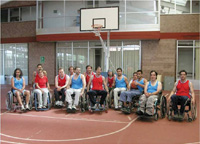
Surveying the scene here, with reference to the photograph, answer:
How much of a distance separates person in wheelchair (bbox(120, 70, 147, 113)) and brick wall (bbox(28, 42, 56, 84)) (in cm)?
755

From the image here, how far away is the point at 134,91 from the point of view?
5.59 metres

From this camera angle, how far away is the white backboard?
8734mm

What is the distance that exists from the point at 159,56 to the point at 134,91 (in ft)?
20.2

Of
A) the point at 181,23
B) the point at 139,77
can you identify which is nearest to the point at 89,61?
the point at 181,23

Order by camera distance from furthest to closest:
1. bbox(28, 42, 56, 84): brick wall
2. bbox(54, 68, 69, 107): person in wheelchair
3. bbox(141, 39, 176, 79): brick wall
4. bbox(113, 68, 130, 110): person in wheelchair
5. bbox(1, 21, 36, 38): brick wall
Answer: bbox(1, 21, 36, 38): brick wall < bbox(28, 42, 56, 84): brick wall < bbox(141, 39, 176, 79): brick wall < bbox(54, 68, 69, 107): person in wheelchair < bbox(113, 68, 130, 110): person in wheelchair

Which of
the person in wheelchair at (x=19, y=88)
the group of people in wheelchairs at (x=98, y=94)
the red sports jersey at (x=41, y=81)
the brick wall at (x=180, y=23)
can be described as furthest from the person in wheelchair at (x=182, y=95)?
the brick wall at (x=180, y=23)

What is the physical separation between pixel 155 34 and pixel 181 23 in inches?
67.8

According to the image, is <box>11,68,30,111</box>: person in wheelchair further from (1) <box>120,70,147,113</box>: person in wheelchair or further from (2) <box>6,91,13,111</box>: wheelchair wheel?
(1) <box>120,70,147,113</box>: person in wheelchair

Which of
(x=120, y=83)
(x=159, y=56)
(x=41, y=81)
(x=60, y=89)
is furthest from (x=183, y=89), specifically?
(x=159, y=56)

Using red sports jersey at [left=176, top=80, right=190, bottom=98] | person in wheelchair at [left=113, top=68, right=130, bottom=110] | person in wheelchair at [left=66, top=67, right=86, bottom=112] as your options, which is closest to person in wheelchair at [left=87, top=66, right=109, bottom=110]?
person in wheelchair at [left=66, top=67, right=86, bottom=112]

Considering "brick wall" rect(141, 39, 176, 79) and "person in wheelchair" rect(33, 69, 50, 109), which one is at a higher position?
"brick wall" rect(141, 39, 176, 79)

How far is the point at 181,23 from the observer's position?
35.9 feet

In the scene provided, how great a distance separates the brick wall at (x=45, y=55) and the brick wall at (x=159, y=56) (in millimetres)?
5489

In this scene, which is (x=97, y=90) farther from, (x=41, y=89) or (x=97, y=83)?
(x=41, y=89)
